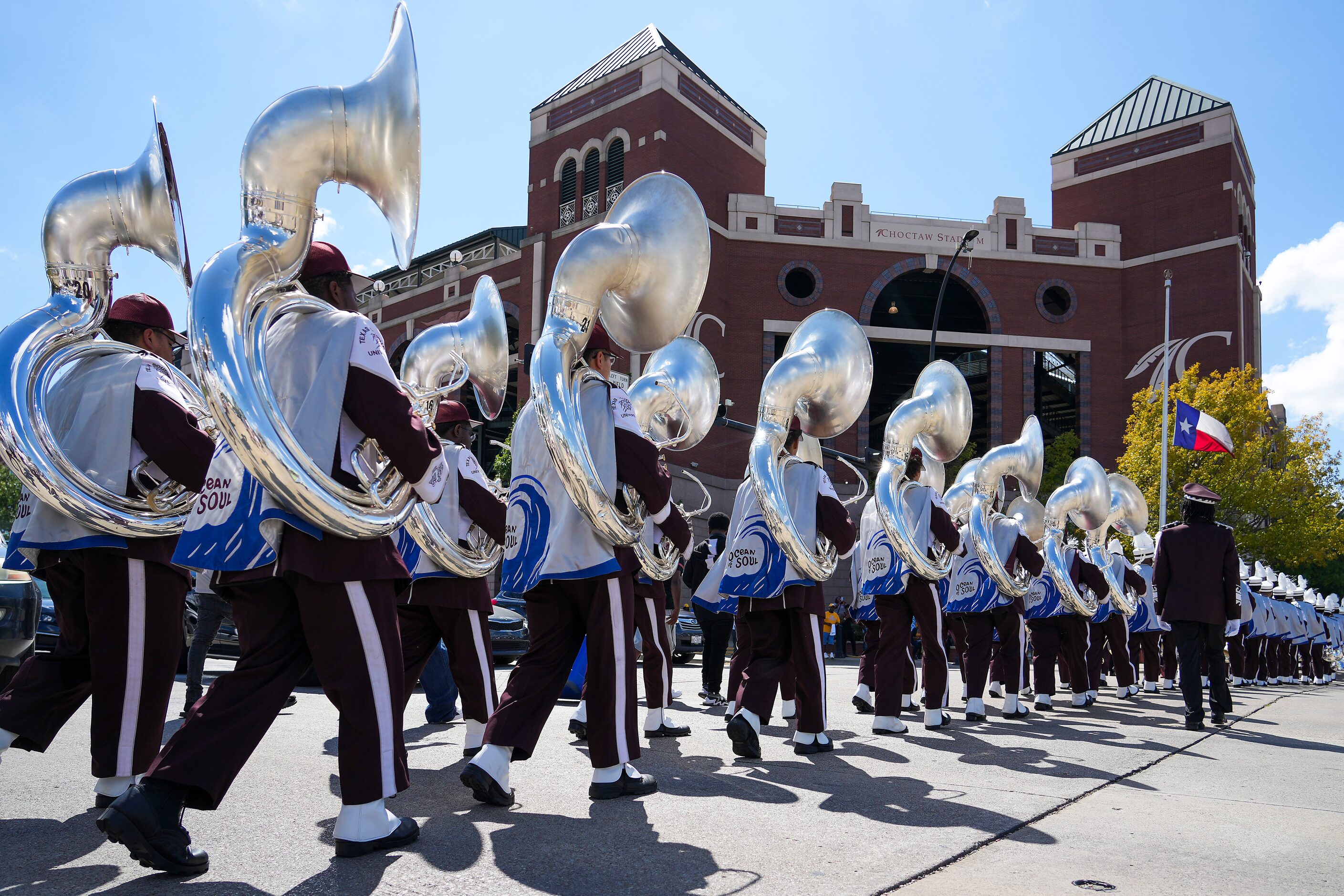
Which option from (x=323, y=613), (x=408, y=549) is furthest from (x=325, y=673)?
(x=408, y=549)

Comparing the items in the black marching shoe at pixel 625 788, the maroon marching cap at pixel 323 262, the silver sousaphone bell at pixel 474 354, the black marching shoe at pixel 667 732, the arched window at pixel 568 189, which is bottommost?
the black marching shoe at pixel 667 732

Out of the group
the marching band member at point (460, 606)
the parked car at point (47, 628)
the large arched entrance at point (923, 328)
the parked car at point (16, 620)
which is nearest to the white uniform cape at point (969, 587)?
the marching band member at point (460, 606)

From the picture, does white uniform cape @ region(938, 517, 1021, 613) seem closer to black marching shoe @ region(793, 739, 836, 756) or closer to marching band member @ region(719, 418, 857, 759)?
marching band member @ region(719, 418, 857, 759)

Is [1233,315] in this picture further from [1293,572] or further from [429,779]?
[429,779]

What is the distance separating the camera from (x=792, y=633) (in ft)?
20.6

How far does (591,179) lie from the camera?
34344 millimetres

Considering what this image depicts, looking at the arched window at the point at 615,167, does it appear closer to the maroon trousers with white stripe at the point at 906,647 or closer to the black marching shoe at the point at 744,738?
the maroon trousers with white stripe at the point at 906,647

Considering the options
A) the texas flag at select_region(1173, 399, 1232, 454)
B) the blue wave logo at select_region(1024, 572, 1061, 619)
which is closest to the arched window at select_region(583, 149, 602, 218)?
the texas flag at select_region(1173, 399, 1232, 454)

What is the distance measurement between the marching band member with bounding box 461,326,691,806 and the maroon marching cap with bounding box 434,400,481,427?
4.99 ft

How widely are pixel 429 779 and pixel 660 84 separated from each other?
99.6ft

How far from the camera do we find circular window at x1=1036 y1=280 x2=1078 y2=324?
3659 centimetres

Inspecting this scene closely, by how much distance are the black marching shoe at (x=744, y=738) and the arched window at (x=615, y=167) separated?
94.2 feet

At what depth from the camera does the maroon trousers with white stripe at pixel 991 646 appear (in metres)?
8.78

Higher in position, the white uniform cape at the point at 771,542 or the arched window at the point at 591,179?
the arched window at the point at 591,179
